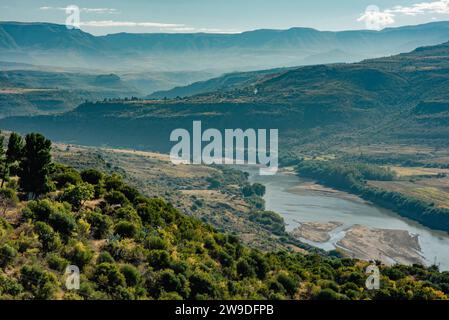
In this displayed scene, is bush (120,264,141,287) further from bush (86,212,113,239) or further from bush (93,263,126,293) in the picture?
bush (86,212,113,239)

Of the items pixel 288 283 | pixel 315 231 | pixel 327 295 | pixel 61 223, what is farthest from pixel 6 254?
pixel 315 231

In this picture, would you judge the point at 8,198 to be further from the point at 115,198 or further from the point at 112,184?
the point at 112,184

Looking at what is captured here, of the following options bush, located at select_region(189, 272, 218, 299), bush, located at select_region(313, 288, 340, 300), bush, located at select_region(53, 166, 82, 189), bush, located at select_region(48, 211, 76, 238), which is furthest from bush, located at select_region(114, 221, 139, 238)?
bush, located at select_region(313, 288, 340, 300)

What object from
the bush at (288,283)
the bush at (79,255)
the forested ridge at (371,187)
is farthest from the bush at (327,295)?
the forested ridge at (371,187)
